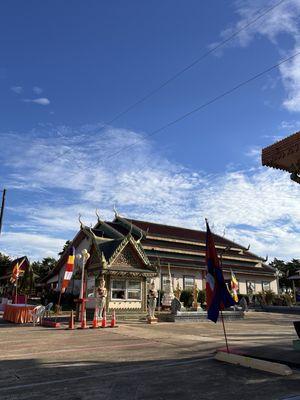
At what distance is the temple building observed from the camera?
26.3m

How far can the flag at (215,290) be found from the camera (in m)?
9.14

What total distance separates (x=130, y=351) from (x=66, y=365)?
2.51m

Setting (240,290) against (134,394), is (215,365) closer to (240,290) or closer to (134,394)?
(134,394)

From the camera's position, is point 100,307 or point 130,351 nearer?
point 130,351

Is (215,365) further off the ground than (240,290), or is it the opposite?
(240,290)

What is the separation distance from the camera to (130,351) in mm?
10742

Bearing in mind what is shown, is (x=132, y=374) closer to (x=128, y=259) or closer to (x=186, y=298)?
(x=128, y=259)

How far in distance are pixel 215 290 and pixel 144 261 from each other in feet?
60.8

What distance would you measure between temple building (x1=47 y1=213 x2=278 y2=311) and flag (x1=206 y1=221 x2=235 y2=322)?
1387cm

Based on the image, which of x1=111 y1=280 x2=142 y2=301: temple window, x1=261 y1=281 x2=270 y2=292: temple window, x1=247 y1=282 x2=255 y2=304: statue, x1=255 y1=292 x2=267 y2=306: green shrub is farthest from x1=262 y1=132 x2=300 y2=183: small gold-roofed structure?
x1=261 y1=281 x2=270 y2=292: temple window

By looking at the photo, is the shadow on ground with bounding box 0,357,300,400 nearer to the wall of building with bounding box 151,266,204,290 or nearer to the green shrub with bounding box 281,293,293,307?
the wall of building with bounding box 151,266,204,290

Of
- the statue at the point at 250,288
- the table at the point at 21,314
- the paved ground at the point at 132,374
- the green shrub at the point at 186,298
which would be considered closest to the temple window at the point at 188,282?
the green shrub at the point at 186,298

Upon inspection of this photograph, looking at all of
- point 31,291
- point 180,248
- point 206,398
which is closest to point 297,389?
point 206,398

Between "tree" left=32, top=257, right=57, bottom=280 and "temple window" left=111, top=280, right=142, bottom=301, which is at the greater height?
"tree" left=32, top=257, right=57, bottom=280
